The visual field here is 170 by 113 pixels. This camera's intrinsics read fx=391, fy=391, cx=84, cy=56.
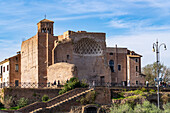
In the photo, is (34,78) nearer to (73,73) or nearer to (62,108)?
(73,73)

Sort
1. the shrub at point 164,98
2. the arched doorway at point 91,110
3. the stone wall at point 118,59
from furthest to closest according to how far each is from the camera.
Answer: the stone wall at point 118,59 → the shrub at point 164,98 → the arched doorway at point 91,110

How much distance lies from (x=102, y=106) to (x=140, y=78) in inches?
875

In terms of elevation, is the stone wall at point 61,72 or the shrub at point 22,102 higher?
the stone wall at point 61,72

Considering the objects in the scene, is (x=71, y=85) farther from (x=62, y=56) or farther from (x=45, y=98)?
(x=62, y=56)

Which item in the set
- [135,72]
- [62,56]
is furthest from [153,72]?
[62,56]

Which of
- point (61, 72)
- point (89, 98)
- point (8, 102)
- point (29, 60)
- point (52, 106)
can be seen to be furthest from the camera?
point (29, 60)

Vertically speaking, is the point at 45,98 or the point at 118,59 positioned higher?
the point at 118,59

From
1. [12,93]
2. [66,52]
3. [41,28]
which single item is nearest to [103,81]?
[66,52]

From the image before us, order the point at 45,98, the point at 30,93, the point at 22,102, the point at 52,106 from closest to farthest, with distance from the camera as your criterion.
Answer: the point at 52,106 → the point at 22,102 → the point at 45,98 → the point at 30,93

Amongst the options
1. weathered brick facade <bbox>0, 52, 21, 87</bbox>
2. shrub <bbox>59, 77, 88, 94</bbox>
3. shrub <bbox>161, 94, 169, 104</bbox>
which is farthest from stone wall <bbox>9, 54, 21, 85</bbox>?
shrub <bbox>161, 94, 169, 104</bbox>

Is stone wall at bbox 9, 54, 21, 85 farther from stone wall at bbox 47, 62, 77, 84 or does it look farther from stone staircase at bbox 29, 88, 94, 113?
stone staircase at bbox 29, 88, 94, 113

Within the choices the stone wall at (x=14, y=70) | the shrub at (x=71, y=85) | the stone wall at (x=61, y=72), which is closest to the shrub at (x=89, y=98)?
the shrub at (x=71, y=85)

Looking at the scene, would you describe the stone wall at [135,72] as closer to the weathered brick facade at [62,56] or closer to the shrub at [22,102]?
the weathered brick facade at [62,56]

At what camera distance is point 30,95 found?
53250 millimetres
